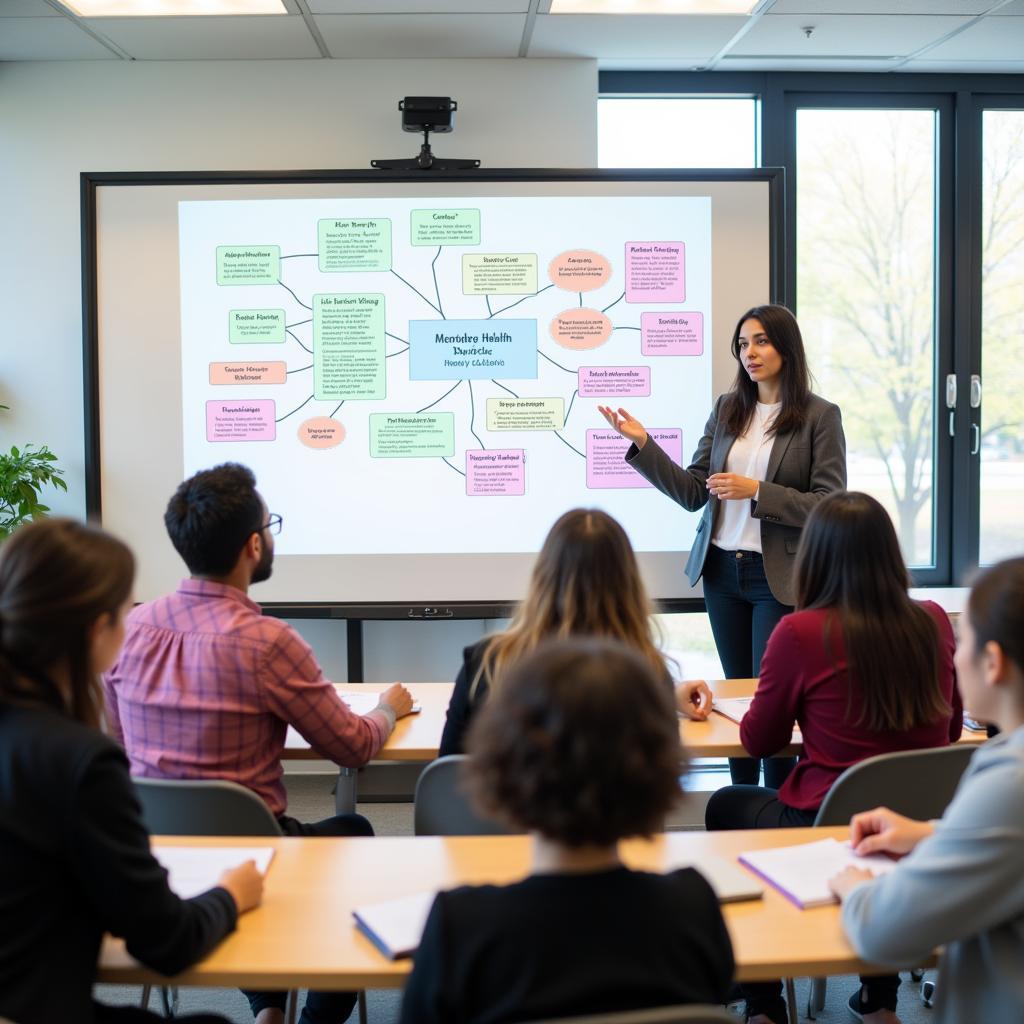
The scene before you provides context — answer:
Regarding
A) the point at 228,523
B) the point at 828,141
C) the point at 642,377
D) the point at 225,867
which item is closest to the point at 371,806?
the point at 642,377

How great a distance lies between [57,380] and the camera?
13.2ft

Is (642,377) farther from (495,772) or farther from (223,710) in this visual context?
(495,772)

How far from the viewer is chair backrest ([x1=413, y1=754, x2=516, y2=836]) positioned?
1741 millimetres

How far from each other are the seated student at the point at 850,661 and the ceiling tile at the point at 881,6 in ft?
7.73

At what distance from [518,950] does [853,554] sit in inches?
47.3

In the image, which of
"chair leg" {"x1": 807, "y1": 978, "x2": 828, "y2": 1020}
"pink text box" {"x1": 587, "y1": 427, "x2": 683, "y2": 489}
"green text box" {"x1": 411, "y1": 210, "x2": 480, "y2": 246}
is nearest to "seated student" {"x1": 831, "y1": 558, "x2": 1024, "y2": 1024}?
"chair leg" {"x1": 807, "y1": 978, "x2": 828, "y2": 1020}

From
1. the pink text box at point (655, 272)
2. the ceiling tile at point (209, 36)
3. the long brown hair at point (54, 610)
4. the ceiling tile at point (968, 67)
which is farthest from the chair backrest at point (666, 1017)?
the ceiling tile at point (968, 67)

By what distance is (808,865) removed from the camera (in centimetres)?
142

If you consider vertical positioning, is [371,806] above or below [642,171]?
below

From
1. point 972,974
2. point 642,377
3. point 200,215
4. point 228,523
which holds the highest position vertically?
point 200,215

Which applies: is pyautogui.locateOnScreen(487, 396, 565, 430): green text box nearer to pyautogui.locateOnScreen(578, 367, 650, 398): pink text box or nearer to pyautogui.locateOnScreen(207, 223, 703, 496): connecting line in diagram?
pyautogui.locateOnScreen(207, 223, 703, 496): connecting line in diagram

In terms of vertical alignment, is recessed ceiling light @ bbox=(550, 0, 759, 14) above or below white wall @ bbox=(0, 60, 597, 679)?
above

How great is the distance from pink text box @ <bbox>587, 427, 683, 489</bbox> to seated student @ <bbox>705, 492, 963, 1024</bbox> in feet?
5.98

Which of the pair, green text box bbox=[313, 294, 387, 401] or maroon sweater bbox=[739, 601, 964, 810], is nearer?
maroon sweater bbox=[739, 601, 964, 810]
